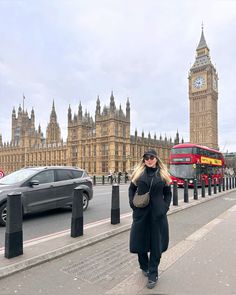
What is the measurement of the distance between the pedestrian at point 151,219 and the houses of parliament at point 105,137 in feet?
193

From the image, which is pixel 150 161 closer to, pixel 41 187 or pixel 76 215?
pixel 76 215

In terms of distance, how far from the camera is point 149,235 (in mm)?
Result: 3701

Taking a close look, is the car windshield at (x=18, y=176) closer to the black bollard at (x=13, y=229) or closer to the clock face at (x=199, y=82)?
the black bollard at (x=13, y=229)

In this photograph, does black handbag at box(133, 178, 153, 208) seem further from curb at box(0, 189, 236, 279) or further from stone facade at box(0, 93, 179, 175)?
stone facade at box(0, 93, 179, 175)

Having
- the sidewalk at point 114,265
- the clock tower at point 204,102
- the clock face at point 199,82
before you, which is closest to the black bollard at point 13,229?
the sidewalk at point 114,265

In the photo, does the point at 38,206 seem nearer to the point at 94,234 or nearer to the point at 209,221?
the point at 94,234

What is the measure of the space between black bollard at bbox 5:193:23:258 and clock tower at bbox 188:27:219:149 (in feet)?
366

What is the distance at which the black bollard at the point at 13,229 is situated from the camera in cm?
453

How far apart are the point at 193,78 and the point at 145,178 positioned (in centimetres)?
12126

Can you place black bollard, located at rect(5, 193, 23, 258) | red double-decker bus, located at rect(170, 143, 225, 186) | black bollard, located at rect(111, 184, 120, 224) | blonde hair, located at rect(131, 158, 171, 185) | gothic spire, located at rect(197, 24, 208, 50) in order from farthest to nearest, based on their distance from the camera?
Answer: gothic spire, located at rect(197, 24, 208, 50) < red double-decker bus, located at rect(170, 143, 225, 186) < black bollard, located at rect(111, 184, 120, 224) < black bollard, located at rect(5, 193, 23, 258) < blonde hair, located at rect(131, 158, 171, 185)

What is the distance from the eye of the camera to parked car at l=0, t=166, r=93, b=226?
7.52 meters

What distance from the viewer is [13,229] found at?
15.1ft

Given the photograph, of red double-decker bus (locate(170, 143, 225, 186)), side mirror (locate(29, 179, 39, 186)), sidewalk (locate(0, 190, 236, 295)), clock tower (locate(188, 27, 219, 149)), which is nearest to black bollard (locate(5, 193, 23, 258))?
sidewalk (locate(0, 190, 236, 295))

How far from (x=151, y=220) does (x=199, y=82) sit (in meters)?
119
